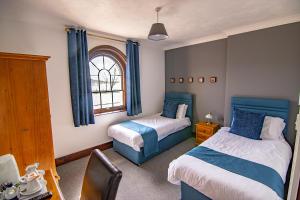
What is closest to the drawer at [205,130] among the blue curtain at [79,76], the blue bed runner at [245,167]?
the blue bed runner at [245,167]

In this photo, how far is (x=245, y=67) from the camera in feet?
9.43

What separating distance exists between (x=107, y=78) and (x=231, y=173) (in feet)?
9.43

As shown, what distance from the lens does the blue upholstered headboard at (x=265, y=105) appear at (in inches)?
98.0

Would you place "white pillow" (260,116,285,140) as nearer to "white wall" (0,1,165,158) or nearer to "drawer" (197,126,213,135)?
"drawer" (197,126,213,135)

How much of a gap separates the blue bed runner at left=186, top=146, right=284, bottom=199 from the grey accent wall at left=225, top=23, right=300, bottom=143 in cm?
137

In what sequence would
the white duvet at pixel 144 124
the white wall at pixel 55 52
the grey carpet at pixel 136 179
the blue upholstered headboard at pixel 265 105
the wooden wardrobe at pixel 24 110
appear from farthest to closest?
the white duvet at pixel 144 124 → the blue upholstered headboard at pixel 265 105 → the white wall at pixel 55 52 → the grey carpet at pixel 136 179 → the wooden wardrobe at pixel 24 110

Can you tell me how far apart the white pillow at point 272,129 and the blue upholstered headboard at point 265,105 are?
0.38 feet

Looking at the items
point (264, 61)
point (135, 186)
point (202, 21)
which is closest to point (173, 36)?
point (202, 21)

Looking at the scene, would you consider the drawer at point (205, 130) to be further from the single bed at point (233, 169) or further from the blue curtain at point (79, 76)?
the blue curtain at point (79, 76)

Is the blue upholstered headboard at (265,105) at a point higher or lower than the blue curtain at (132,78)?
lower

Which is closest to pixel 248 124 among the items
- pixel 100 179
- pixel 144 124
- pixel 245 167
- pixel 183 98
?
pixel 245 167

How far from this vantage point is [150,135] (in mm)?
2801

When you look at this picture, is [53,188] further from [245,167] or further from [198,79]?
[198,79]

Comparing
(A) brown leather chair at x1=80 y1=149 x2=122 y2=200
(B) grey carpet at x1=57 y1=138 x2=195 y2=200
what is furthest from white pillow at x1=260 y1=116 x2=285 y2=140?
(A) brown leather chair at x1=80 y1=149 x2=122 y2=200
